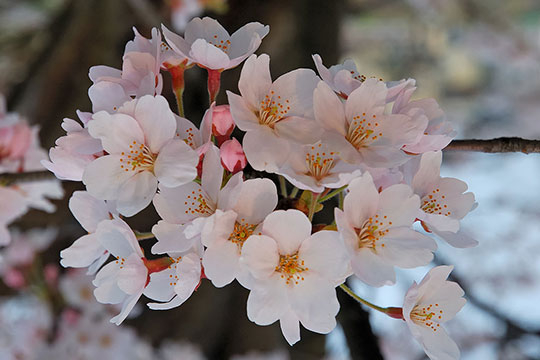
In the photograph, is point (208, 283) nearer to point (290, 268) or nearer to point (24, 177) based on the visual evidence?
point (24, 177)

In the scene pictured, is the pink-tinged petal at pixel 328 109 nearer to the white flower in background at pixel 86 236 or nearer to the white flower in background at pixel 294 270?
the white flower in background at pixel 294 270

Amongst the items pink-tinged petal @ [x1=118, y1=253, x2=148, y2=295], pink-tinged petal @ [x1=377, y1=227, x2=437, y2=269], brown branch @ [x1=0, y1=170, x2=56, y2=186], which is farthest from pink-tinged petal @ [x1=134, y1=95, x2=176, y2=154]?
brown branch @ [x1=0, y1=170, x2=56, y2=186]

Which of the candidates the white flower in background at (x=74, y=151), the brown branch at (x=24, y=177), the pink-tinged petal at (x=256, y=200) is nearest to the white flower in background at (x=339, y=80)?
the pink-tinged petal at (x=256, y=200)

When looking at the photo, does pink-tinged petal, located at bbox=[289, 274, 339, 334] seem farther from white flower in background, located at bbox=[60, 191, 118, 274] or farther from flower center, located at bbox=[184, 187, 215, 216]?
white flower in background, located at bbox=[60, 191, 118, 274]

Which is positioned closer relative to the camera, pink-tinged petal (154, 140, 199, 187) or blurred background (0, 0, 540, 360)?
pink-tinged petal (154, 140, 199, 187)

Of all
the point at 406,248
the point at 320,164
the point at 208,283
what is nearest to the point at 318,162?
the point at 320,164

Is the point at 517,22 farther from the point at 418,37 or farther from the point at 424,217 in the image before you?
the point at 424,217
